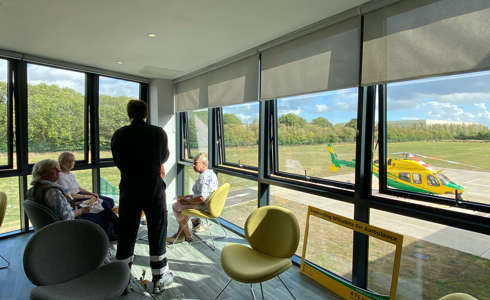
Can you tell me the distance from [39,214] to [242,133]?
2910 mm

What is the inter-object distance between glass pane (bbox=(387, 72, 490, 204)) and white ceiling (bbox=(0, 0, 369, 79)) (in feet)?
3.48

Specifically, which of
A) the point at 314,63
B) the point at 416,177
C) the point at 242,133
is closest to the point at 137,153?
the point at 314,63

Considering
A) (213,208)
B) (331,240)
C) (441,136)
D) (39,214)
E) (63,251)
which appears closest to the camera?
(63,251)

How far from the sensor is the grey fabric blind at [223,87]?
3702 millimetres

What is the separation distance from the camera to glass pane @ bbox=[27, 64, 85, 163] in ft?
13.7

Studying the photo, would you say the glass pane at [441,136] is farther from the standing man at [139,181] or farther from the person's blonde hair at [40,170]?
the person's blonde hair at [40,170]

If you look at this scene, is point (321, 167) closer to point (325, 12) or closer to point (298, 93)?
point (298, 93)

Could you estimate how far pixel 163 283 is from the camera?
270cm

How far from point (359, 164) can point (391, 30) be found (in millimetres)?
1263

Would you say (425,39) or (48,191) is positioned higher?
(425,39)

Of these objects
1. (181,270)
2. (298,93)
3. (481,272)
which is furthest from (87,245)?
(481,272)

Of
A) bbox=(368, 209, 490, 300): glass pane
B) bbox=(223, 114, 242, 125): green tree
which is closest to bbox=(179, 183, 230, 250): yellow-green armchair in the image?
bbox=(223, 114, 242, 125): green tree

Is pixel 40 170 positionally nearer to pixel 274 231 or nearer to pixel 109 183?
pixel 274 231

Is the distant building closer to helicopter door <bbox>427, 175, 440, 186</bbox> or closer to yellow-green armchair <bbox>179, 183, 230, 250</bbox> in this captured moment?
helicopter door <bbox>427, 175, 440, 186</bbox>
